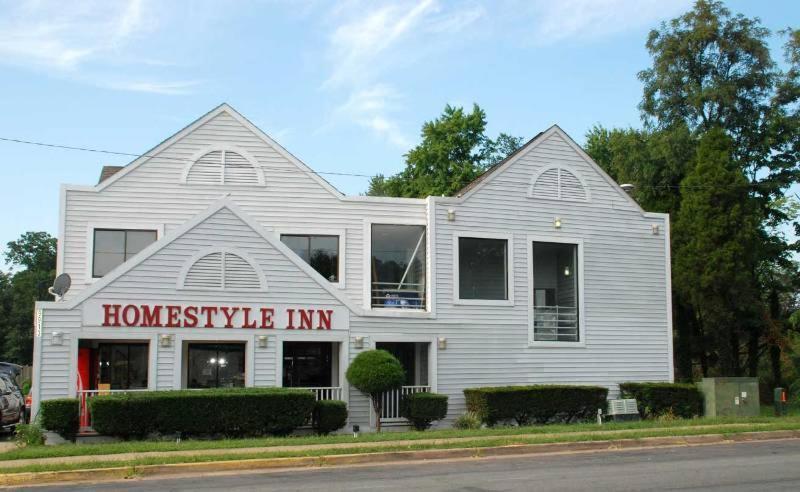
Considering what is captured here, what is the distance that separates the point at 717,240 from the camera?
103ft

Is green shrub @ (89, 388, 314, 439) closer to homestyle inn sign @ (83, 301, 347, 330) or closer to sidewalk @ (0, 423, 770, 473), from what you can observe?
homestyle inn sign @ (83, 301, 347, 330)

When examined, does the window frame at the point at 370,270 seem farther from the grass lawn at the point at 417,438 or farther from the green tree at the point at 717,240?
the green tree at the point at 717,240

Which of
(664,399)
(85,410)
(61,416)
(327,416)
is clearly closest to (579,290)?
(664,399)

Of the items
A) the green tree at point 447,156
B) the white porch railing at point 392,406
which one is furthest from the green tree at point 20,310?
the white porch railing at point 392,406

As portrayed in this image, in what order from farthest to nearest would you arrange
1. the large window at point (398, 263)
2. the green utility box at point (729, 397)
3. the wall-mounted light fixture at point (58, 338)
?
1. the green utility box at point (729, 397)
2. the large window at point (398, 263)
3. the wall-mounted light fixture at point (58, 338)

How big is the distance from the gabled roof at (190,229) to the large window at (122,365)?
303cm

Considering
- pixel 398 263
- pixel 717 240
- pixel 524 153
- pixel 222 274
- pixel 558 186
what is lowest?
pixel 222 274

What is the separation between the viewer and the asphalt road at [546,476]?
12375 mm

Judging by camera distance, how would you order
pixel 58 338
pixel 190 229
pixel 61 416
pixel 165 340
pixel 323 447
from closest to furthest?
pixel 323 447 → pixel 61 416 → pixel 58 338 → pixel 165 340 → pixel 190 229

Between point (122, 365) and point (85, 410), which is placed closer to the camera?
point (85, 410)

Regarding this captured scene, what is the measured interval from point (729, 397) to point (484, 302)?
7913mm

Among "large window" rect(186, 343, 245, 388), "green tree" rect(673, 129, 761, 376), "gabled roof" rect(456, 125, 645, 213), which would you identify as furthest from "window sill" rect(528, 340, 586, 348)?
"large window" rect(186, 343, 245, 388)

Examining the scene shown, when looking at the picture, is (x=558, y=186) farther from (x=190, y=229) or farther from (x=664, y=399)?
(x=190, y=229)

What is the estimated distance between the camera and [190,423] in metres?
19.2
